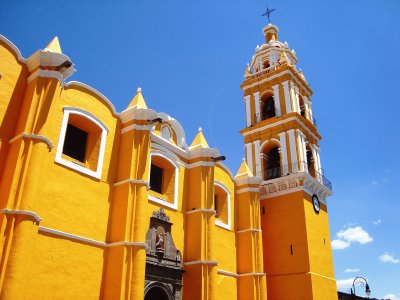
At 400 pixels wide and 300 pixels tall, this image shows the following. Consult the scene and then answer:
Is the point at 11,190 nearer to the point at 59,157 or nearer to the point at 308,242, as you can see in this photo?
the point at 59,157

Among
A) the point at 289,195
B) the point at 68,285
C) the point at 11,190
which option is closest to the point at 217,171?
the point at 289,195

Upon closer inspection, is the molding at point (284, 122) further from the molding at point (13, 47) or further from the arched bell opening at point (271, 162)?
the molding at point (13, 47)

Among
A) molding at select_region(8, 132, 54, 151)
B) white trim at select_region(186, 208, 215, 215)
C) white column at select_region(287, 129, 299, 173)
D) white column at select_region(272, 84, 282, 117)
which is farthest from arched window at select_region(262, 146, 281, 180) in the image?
molding at select_region(8, 132, 54, 151)

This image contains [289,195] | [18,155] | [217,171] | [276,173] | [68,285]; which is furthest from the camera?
[276,173]

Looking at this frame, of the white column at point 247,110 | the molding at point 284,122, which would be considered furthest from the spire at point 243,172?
the white column at point 247,110

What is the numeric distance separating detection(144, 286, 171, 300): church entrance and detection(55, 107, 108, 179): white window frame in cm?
400

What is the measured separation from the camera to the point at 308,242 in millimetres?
16594

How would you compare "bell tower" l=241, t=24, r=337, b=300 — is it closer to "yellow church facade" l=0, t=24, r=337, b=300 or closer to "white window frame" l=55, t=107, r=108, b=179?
"yellow church facade" l=0, t=24, r=337, b=300

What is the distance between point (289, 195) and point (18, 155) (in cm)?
1236

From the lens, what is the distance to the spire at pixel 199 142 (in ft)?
50.5

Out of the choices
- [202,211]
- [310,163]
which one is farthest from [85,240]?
[310,163]

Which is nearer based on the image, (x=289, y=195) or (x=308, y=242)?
(x=308, y=242)

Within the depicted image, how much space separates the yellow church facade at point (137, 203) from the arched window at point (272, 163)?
0.21 feet

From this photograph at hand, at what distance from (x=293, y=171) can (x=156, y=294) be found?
9.04 meters
